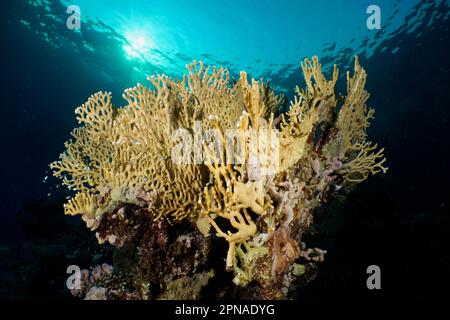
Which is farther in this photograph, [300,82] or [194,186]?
[300,82]

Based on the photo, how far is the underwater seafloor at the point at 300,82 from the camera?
9.51 meters

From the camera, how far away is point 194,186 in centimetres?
361

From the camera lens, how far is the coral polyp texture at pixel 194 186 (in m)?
3.41

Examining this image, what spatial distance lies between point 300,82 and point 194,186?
3261 cm

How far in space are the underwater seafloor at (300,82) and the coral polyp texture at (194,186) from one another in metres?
0.59

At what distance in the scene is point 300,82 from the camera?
108 ft

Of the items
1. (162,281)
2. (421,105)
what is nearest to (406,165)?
(421,105)

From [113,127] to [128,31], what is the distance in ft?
91.4

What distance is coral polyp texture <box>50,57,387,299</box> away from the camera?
341 cm

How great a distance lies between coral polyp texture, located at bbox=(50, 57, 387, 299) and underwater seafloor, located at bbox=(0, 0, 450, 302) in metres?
0.59

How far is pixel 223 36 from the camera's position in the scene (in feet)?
87.3

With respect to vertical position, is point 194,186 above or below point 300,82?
below

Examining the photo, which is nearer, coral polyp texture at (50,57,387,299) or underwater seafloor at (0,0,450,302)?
coral polyp texture at (50,57,387,299)

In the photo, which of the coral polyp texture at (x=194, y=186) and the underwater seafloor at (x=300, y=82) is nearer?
the coral polyp texture at (x=194, y=186)
